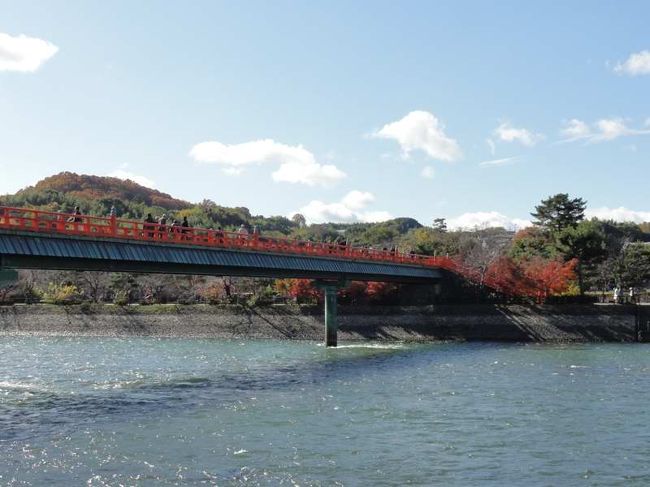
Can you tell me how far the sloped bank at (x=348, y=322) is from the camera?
61.6 metres

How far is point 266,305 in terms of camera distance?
74.9 meters

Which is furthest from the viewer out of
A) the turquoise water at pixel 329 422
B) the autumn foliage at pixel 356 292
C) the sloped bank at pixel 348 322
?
the autumn foliage at pixel 356 292

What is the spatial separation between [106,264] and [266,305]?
3794 cm

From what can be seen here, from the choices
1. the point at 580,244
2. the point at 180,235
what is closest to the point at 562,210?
the point at 580,244

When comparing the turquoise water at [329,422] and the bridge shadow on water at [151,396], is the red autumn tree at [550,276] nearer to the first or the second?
the turquoise water at [329,422]

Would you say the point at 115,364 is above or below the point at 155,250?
below

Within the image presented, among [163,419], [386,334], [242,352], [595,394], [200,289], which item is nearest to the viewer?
[163,419]

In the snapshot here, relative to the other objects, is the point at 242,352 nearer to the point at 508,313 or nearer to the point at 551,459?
the point at 508,313

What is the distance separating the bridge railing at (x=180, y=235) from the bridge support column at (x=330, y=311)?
3.20 m

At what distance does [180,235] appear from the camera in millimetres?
42094

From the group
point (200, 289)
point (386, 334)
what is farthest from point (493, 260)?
point (200, 289)

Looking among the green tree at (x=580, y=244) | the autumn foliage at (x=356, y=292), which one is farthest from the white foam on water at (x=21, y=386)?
the green tree at (x=580, y=244)

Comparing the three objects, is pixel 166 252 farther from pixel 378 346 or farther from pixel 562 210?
pixel 562 210

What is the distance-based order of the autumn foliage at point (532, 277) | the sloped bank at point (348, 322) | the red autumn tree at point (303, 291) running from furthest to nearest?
the red autumn tree at point (303, 291) → the autumn foliage at point (532, 277) → the sloped bank at point (348, 322)
